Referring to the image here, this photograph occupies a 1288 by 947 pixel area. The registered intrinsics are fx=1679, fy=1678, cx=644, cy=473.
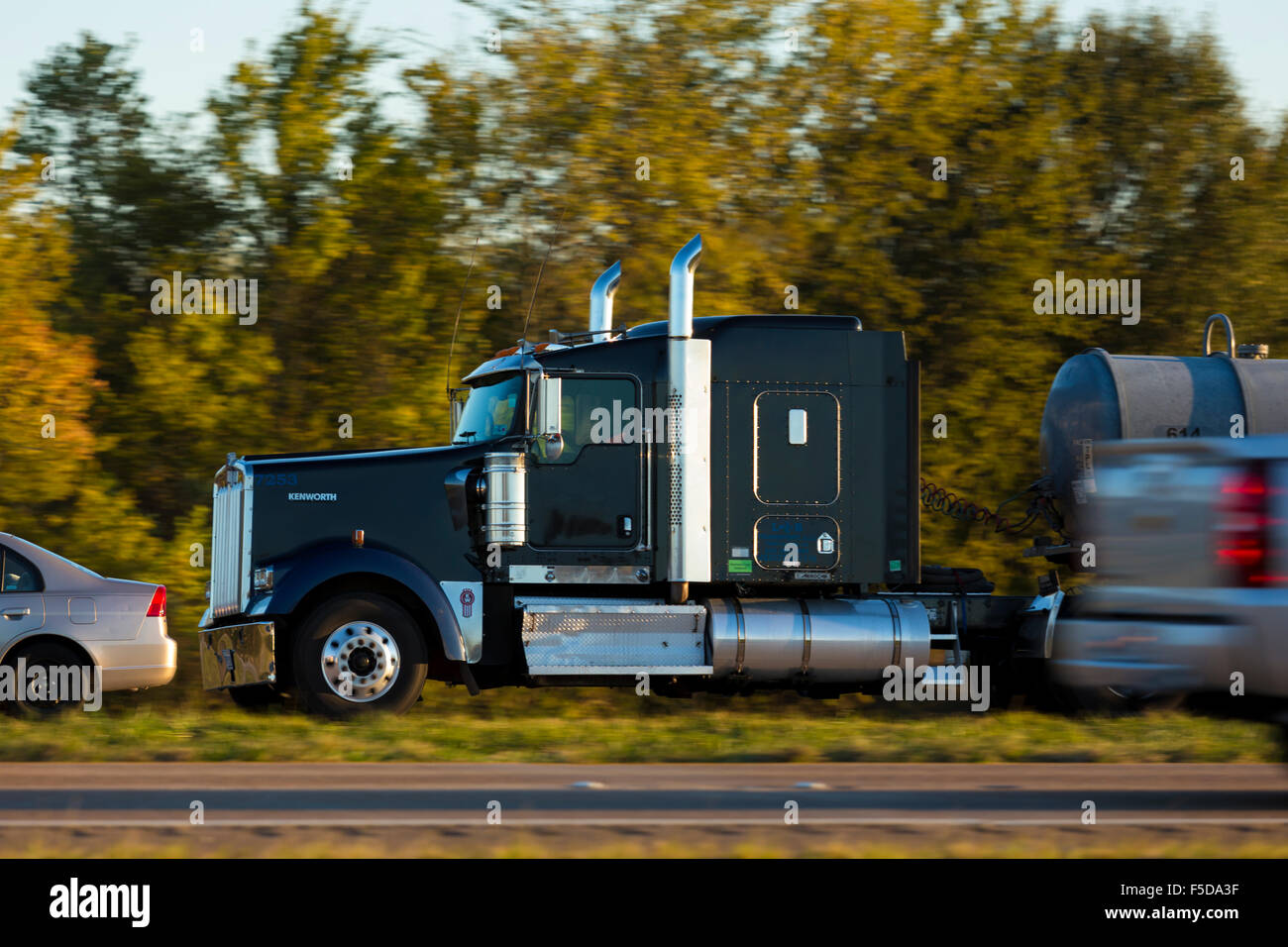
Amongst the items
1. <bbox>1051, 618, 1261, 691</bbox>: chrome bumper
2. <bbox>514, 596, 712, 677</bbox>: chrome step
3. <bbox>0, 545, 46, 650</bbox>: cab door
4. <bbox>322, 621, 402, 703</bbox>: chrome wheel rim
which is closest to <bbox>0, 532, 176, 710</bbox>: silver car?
<bbox>0, 545, 46, 650</bbox>: cab door

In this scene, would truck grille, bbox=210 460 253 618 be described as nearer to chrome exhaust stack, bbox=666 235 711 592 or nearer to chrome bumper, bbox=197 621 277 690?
chrome bumper, bbox=197 621 277 690

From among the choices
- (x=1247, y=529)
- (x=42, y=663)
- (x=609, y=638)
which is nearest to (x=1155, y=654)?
(x=1247, y=529)

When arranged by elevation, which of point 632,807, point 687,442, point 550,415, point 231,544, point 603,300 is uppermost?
point 603,300

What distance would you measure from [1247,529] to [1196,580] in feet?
1.17

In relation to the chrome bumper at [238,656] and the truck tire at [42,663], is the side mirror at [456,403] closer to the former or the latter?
the chrome bumper at [238,656]

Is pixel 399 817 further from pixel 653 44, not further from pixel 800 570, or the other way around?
pixel 653 44

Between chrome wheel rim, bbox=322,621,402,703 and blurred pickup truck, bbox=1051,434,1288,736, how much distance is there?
6.10 meters

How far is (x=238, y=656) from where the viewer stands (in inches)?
512

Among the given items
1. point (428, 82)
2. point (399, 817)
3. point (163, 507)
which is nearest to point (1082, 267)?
point (428, 82)

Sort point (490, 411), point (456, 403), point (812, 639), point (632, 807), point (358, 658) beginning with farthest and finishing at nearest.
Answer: point (456, 403)
point (490, 411)
point (812, 639)
point (358, 658)
point (632, 807)

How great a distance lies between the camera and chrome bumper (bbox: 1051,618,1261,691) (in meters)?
7.31

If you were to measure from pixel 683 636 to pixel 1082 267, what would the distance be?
357 inches

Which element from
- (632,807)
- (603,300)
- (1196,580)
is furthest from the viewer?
(603,300)

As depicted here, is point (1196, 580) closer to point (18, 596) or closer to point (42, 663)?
point (42, 663)
